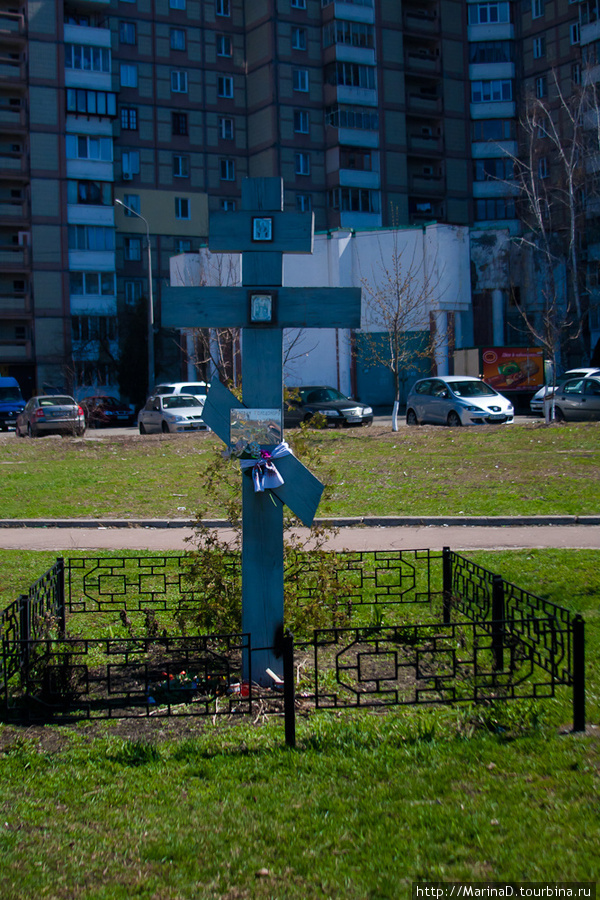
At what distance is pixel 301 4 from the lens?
56.2 m

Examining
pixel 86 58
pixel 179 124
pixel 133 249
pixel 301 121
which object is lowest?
pixel 133 249

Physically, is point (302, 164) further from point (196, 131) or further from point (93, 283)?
point (93, 283)

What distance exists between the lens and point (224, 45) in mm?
57375

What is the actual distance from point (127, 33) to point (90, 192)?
418 inches

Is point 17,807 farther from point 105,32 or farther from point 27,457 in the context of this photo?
point 105,32

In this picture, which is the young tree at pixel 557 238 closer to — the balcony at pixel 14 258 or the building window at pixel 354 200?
the building window at pixel 354 200

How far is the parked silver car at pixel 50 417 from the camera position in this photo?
29.3 meters

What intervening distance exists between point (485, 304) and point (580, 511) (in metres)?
35.5

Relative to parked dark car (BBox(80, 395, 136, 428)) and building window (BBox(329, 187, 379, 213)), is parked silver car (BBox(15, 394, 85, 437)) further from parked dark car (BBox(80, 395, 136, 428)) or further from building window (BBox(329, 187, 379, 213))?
building window (BBox(329, 187, 379, 213))

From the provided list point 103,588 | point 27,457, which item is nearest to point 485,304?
point 27,457

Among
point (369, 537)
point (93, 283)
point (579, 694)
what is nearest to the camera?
point (579, 694)

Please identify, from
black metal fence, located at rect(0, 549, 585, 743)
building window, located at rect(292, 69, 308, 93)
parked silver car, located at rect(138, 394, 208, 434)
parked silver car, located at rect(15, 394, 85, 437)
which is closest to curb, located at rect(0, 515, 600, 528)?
black metal fence, located at rect(0, 549, 585, 743)

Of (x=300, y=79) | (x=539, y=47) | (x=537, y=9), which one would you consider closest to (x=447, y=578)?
(x=300, y=79)

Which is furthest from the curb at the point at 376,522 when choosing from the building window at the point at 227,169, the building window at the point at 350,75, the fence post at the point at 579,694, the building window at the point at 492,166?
the building window at the point at 492,166
